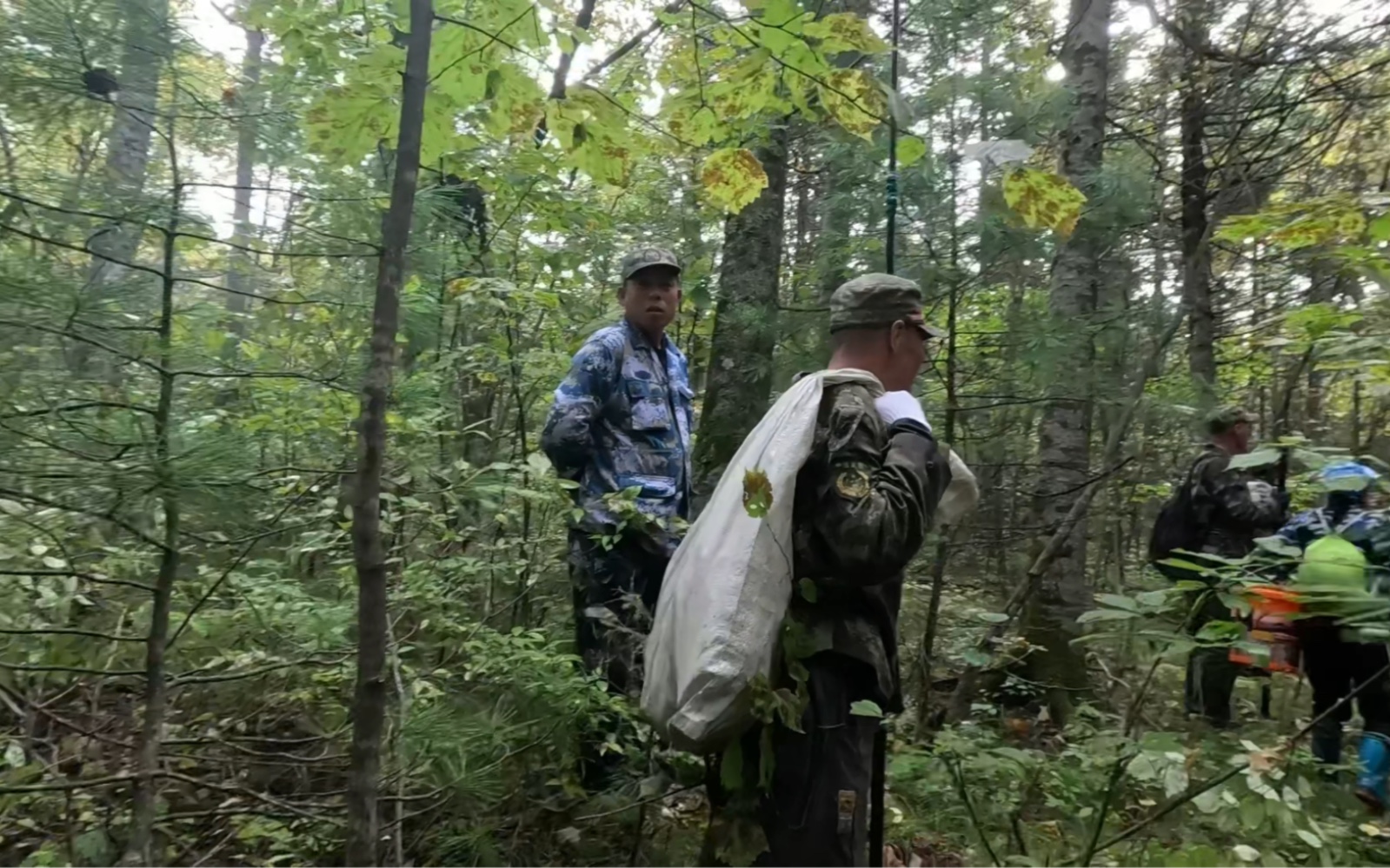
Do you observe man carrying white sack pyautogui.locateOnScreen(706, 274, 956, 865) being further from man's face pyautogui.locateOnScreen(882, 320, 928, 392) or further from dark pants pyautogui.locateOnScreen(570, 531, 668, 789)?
dark pants pyautogui.locateOnScreen(570, 531, 668, 789)

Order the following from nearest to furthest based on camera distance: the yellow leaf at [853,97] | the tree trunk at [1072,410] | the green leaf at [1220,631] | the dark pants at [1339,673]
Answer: the green leaf at [1220,631] → the yellow leaf at [853,97] → the dark pants at [1339,673] → the tree trunk at [1072,410]

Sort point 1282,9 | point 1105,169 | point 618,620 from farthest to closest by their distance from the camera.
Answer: point 1282,9 < point 1105,169 < point 618,620

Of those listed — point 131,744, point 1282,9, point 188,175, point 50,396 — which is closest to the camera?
point 50,396

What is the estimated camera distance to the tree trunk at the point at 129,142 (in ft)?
7.56

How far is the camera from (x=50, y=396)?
7.30 ft

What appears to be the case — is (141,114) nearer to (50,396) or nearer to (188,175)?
(188,175)

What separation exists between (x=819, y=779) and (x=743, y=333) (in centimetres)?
323

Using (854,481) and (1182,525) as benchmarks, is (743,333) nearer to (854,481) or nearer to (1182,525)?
(854,481)

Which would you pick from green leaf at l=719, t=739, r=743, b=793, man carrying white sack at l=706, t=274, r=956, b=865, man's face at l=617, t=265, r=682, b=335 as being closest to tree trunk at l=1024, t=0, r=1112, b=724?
man's face at l=617, t=265, r=682, b=335

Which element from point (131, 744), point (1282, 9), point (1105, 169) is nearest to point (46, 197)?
point (131, 744)

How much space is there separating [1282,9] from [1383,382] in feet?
14.4

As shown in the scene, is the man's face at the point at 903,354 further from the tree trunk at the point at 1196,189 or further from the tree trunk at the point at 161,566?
the tree trunk at the point at 1196,189

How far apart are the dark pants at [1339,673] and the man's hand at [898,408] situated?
122 inches

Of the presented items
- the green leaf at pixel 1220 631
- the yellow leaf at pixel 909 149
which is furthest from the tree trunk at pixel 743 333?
the green leaf at pixel 1220 631
